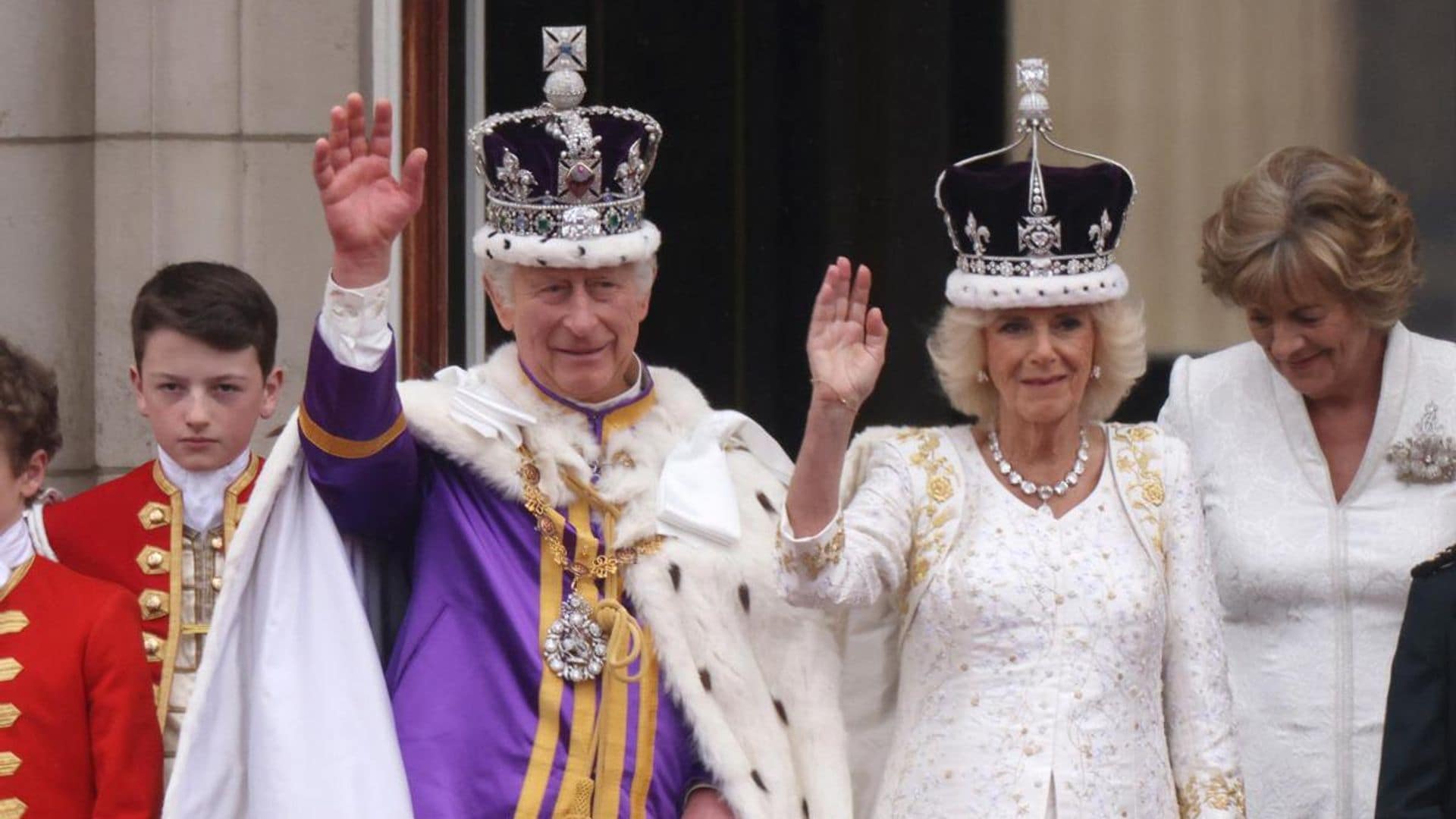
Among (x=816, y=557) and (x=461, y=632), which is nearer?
(x=816, y=557)

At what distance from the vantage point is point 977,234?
421 cm

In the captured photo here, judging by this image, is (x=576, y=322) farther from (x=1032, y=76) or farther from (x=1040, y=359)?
(x=1032, y=76)

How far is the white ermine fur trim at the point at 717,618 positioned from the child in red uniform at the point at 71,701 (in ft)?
1.93

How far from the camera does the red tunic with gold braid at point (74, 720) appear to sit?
158 inches

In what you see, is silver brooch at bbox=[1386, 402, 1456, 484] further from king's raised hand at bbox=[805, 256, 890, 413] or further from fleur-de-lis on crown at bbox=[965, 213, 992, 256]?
king's raised hand at bbox=[805, 256, 890, 413]

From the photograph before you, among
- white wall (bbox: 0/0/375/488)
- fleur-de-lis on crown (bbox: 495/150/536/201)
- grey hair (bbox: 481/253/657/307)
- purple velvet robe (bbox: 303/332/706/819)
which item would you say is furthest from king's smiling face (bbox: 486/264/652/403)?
white wall (bbox: 0/0/375/488)

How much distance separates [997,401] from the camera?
4.25 metres

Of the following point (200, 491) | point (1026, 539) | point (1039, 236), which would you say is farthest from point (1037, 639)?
point (200, 491)

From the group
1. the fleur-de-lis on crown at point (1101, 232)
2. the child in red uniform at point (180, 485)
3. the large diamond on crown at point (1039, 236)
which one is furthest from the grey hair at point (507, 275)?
the fleur-de-lis on crown at point (1101, 232)

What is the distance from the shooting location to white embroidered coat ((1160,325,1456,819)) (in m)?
4.43

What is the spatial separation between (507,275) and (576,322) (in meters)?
0.18

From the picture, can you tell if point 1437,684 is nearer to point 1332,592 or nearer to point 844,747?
point 1332,592

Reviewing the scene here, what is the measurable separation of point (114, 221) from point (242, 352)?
1639 millimetres

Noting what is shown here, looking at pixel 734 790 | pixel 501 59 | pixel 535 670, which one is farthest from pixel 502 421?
pixel 501 59
